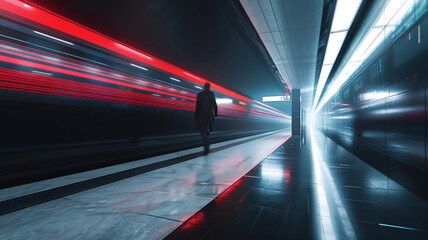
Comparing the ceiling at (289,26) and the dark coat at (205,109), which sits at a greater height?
the ceiling at (289,26)

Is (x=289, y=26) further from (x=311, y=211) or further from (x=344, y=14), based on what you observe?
(x=311, y=211)

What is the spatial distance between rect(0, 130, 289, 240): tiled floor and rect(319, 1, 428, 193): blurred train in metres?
2.32

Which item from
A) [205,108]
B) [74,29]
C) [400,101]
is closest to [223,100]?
[205,108]

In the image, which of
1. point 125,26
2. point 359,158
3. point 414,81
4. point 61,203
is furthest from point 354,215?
point 125,26

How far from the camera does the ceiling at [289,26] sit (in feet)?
14.1

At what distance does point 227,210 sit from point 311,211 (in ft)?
2.63

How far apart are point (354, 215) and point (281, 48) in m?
6.07

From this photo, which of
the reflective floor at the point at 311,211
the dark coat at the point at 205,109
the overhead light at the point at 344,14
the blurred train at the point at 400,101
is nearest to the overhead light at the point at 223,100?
the dark coat at the point at 205,109

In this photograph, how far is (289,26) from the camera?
517 cm

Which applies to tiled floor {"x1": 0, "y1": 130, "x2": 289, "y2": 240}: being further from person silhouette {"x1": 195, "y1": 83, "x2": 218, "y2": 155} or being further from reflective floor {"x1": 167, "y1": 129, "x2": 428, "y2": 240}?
person silhouette {"x1": 195, "y1": 83, "x2": 218, "y2": 155}

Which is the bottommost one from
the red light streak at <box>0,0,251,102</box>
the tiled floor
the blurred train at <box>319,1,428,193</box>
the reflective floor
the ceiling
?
the tiled floor

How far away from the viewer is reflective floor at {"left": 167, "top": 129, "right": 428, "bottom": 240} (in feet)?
4.82

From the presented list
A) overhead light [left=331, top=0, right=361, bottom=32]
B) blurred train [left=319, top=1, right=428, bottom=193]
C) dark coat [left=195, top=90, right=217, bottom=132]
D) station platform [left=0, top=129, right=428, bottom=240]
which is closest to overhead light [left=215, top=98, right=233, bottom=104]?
dark coat [left=195, top=90, right=217, bottom=132]

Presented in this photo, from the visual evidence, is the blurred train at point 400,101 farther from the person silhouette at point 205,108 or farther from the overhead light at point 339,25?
the person silhouette at point 205,108
